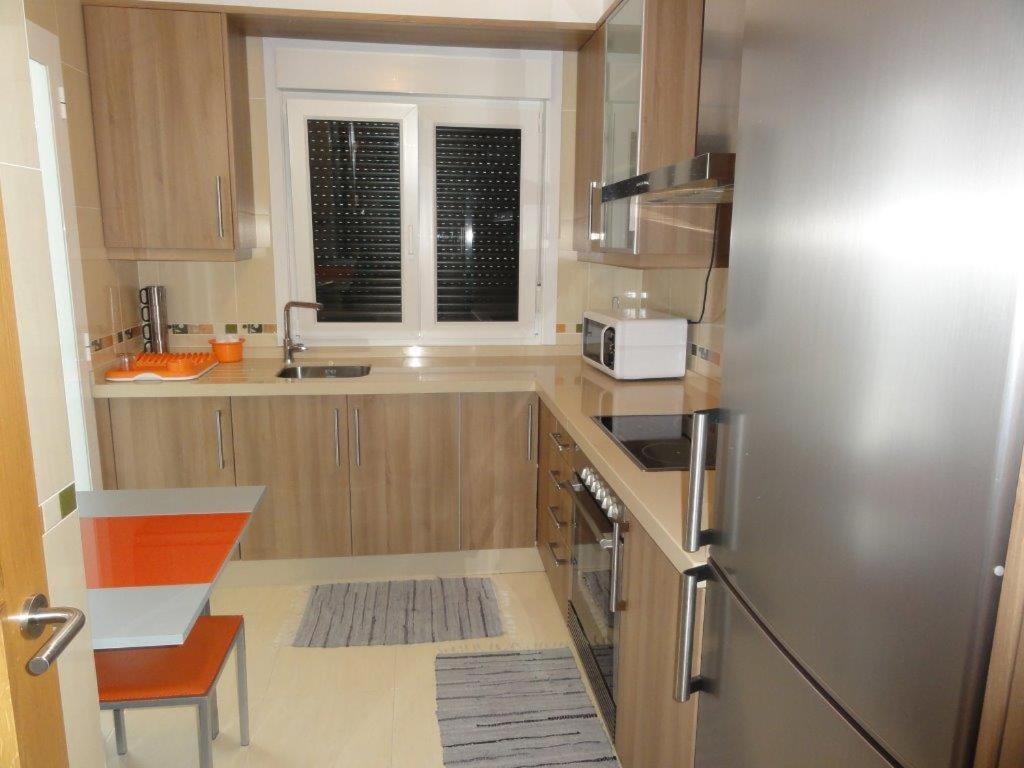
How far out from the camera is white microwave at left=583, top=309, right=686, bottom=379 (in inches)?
116

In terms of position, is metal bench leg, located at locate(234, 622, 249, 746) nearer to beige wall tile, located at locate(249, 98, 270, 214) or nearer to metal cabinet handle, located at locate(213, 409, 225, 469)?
metal cabinet handle, located at locate(213, 409, 225, 469)

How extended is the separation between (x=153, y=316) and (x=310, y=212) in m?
0.85

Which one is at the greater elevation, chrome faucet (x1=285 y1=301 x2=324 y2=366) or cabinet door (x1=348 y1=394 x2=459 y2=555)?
chrome faucet (x1=285 y1=301 x2=324 y2=366)

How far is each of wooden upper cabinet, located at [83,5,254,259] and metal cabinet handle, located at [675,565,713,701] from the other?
2.42 meters

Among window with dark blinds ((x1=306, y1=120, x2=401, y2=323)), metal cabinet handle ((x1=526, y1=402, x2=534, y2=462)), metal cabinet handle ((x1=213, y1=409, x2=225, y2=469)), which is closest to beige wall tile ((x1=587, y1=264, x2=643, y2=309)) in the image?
metal cabinet handle ((x1=526, y1=402, x2=534, y2=462))

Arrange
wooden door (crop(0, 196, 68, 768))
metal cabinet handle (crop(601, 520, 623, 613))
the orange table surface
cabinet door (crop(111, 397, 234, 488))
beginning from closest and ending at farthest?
1. wooden door (crop(0, 196, 68, 768))
2. the orange table surface
3. metal cabinet handle (crop(601, 520, 623, 613))
4. cabinet door (crop(111, 397, 234, 488))

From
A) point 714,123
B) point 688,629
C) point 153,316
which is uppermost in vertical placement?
point 714,123

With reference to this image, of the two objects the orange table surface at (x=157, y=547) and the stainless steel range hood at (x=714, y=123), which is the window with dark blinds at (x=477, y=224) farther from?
the orange table surface at (x=157, y=547)

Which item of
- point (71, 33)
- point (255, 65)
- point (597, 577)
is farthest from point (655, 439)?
point (71, 33)

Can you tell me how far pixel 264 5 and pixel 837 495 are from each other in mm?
2945

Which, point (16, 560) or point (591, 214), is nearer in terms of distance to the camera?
point (16, 560)

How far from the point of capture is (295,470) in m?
3.06

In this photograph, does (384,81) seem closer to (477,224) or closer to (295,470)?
(477,224)

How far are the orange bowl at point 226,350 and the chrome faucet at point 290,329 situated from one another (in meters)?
0.21
